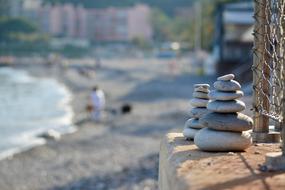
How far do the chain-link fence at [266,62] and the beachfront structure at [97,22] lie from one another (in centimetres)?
12811

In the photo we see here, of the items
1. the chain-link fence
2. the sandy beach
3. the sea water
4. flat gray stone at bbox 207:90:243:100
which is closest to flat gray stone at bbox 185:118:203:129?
the chain-link fence

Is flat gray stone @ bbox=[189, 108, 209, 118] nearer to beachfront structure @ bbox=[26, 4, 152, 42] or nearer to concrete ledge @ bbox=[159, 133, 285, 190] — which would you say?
concrete ledge @ bbox=[159, 133, 285, 190]

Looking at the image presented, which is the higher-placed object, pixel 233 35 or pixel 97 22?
pixel 233 35

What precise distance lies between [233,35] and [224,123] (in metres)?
39.7

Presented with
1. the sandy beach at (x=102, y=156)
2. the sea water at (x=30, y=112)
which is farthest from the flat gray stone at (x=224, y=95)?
the sea water at (x=30, y=112)

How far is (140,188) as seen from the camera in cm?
1444

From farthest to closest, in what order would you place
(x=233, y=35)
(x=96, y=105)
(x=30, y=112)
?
(x=233, y=35)
(x=30, y=112)
(x=96, y=105)

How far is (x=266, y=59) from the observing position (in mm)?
4973

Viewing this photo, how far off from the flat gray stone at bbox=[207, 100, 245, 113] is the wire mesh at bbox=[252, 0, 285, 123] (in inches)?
16.1

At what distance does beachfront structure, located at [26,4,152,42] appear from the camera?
134125 millimetres

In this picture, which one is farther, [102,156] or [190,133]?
[102,156]

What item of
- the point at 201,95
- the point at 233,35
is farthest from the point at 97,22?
the point at 201,95

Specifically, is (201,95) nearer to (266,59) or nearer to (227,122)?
(266,59)

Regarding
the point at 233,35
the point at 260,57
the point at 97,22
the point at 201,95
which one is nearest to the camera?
the point at 260,57
